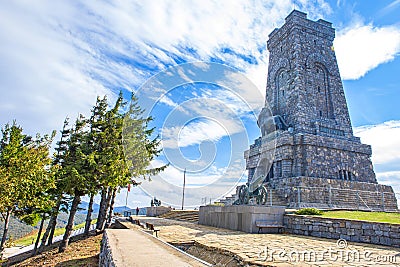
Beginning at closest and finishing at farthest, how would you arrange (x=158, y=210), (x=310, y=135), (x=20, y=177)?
(x=20, y=177) → (x=310, y=135) → (x=158, y=210)

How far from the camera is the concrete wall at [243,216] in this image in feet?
33.9

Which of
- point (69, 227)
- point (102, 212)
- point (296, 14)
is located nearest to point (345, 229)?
point (69, 227)

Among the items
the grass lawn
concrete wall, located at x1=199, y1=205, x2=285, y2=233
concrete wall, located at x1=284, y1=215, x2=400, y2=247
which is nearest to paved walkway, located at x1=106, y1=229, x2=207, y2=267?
concrete wall, located at x1=199, y1=205, x2=285, y2=233

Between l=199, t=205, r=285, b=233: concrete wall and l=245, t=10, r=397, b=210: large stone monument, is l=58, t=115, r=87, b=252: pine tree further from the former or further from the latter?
l=245, t=10, r=397, b=210: large stone monument

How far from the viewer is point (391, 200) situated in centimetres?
1984

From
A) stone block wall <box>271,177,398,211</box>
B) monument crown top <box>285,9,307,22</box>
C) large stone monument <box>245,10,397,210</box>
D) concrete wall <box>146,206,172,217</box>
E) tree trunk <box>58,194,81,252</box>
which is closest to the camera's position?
tree trunk <box>58,194,81,252</box>

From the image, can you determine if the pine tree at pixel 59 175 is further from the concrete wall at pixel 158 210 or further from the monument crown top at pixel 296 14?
the monument crown top at pixel 296 14

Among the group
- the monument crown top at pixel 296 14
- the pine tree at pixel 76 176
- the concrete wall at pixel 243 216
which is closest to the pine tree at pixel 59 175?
the pine tree at pixel 76 176

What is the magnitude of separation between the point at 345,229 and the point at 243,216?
12.5ft

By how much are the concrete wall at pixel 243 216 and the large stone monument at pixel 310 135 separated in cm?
653

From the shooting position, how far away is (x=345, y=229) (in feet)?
27.8

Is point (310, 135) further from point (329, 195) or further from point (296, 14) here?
point (296, 14)

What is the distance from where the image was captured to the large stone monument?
1919cm

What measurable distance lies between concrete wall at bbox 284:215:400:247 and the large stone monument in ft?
23.3
